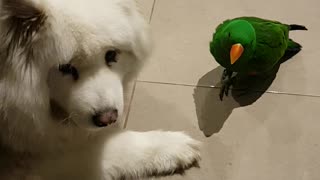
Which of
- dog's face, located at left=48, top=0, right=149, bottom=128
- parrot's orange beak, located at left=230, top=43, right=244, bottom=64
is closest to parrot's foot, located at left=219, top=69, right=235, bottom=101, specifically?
parrot's orange beak, located at left=230, top=43, right=244, bottom=64

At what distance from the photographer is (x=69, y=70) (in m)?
0.97

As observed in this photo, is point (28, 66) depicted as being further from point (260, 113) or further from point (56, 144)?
point (260, 113)

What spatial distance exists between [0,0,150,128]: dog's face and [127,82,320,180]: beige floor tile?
1.05 feet

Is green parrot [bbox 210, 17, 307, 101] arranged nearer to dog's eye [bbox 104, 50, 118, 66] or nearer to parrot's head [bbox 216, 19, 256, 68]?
parrot's head [bbox 216, 19, 256, 68]

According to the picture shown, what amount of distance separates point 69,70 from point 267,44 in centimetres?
52

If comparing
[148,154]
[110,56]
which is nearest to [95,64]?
[110,56]

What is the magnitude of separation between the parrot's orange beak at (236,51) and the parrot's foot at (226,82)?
0.13 metres

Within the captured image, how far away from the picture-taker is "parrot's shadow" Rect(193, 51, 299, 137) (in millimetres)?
1330

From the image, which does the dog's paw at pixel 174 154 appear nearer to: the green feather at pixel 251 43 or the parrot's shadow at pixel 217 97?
the parrot's shadow at pixel 217 97

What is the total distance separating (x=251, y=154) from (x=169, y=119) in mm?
226

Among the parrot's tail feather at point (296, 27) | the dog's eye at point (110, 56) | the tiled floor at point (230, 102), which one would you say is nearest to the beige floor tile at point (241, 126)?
the tiled floor at point (230, 102)

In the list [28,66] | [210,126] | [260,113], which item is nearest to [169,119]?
[210,126]

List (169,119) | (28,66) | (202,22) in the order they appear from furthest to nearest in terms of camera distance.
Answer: (202,22)
(169,119)
(28,66)

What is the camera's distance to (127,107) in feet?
4.54
